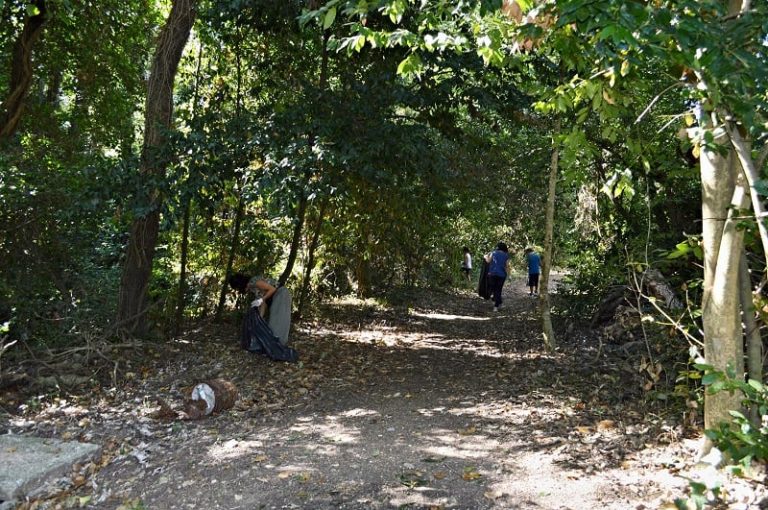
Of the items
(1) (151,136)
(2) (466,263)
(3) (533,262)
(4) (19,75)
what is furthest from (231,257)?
(2) (466,263)

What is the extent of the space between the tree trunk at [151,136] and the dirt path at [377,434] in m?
0.82

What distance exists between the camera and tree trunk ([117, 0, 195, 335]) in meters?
8.16

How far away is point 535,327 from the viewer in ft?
36.3

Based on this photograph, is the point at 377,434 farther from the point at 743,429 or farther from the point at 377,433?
the point at 743,429

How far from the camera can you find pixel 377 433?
5344 millimetres

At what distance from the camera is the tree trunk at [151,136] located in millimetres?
8164

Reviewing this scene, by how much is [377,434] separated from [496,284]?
9481 mm

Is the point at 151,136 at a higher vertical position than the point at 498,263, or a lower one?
higher

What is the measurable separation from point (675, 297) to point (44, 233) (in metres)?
7.91

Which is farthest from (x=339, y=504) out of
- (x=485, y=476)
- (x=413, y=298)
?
(x=413, y=298)

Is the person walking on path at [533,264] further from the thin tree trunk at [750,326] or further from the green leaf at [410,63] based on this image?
the green leaf at [410,63]

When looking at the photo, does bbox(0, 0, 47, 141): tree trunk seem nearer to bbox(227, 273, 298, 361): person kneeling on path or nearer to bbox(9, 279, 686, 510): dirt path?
bbox(9, 279, 686, 510): dirt path

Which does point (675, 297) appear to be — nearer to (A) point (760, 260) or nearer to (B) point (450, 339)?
(A) point (760, 260)

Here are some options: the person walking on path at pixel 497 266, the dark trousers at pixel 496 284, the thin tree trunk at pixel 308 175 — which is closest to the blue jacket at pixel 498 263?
the person walking on path at pixel 497 266
